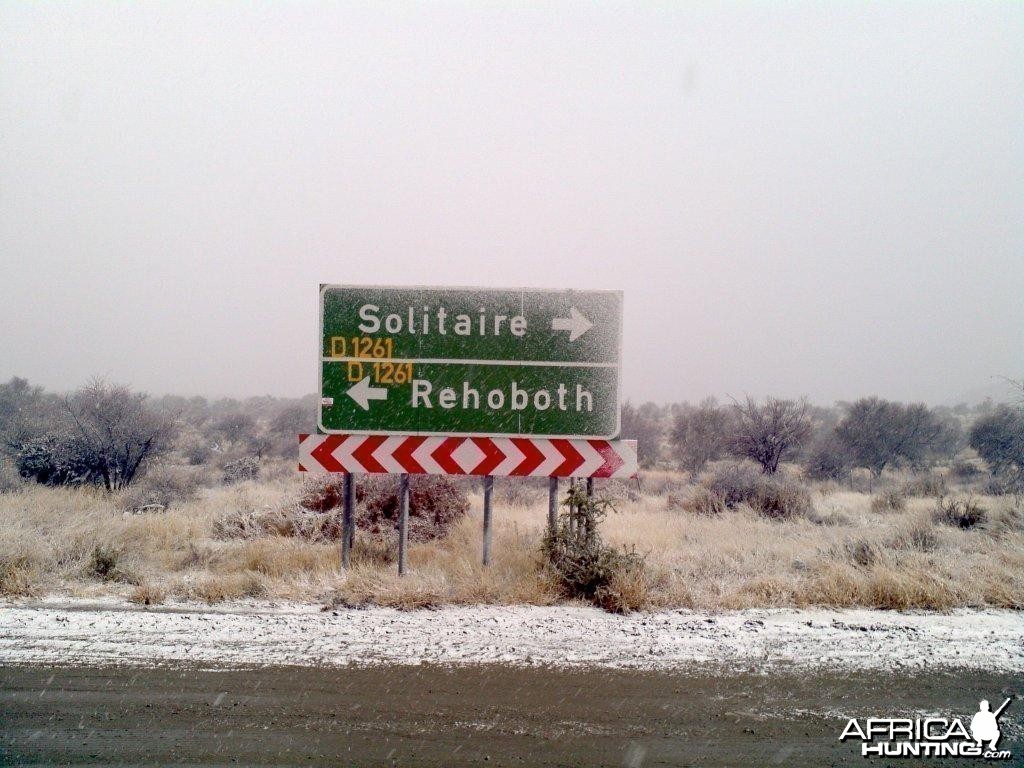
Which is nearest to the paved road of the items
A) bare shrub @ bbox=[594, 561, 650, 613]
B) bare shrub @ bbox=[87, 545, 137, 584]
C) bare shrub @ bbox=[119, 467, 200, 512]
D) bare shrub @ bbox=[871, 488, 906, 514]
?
bare shrub @ bbox=[594, 561, 650, 613]

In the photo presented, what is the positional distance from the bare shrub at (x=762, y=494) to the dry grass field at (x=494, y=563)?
2560 millimetres

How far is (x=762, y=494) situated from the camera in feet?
52.1

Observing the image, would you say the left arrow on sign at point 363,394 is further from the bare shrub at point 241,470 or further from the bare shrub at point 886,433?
the bare shrub at point 886,433

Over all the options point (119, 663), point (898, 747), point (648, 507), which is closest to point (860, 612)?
point (898, 747)

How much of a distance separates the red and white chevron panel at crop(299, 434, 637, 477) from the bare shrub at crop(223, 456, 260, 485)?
1340 cm

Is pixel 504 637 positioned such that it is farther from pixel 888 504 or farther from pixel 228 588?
pixel 888 504

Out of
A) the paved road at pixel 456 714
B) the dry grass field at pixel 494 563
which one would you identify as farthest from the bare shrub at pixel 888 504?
the paved road at pixel 456 714

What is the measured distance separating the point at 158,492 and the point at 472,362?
30.8 feet

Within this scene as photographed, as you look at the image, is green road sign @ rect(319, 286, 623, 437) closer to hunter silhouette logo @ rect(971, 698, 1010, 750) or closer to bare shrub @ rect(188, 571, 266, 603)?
bare shrub @ rect(188, 571, 266, 603)

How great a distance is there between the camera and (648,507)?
54.4ft

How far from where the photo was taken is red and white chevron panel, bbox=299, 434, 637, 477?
8844 millimetres

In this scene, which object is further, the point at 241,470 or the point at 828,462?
the point at 828,462

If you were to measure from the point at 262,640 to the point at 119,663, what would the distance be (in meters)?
1.11

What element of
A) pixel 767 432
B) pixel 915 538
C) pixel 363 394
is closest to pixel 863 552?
pixel 915 538
